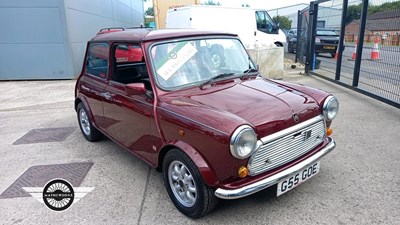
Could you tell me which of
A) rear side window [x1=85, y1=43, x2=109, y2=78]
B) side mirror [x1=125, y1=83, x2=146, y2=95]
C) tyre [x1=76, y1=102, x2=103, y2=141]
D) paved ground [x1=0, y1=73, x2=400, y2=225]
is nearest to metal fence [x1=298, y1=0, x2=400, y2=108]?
paved ground [x1=0, y1=73, x2=400, y2=225]

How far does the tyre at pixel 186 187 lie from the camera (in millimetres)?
2533

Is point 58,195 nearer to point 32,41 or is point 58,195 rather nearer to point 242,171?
point 242,171

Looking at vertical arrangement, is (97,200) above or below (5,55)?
below

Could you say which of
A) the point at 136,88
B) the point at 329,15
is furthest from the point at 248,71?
the point at 329,15

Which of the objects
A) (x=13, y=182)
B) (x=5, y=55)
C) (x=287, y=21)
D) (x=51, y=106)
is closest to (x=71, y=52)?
(x=5, y=55)

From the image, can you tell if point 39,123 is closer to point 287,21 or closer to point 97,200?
point 97,200

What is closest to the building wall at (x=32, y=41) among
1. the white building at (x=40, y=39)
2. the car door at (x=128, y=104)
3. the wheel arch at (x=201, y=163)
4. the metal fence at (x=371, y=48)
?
the white building at (x=40, y=39)

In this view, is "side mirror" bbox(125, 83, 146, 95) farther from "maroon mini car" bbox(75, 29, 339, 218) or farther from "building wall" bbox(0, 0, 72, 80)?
"building wall" bbox(0, 0, 72, 80)

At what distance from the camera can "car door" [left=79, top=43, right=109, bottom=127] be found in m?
3.94

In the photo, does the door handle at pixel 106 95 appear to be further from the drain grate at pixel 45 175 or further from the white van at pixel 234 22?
the white van at pixel 234 22

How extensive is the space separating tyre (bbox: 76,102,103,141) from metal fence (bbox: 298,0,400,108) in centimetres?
546

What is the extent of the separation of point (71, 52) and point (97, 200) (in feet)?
29.5

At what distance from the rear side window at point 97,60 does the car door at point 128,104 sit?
206 mm

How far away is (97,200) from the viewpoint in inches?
123
